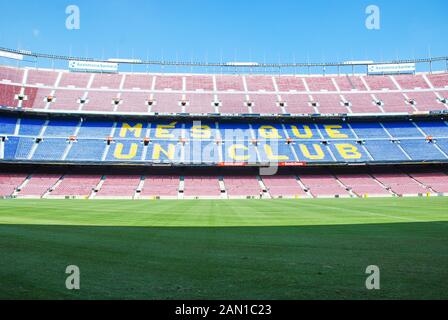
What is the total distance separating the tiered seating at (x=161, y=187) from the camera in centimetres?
4822

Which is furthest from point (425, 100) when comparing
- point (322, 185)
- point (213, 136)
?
point (213, 136)

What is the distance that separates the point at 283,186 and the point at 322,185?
602 centimetres

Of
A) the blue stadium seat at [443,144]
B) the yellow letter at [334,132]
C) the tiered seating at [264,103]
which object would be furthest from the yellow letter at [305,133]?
the blue stadium seat at [443,144]

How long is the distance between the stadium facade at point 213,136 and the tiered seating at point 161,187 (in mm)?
151

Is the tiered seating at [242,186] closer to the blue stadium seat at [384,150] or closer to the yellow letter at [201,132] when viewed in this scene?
the yellow letter at [201,132]

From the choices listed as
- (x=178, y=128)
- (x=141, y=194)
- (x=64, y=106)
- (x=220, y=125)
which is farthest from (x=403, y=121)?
(x=64, y=106)

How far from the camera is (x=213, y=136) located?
194 feet

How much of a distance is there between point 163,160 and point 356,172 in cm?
3177

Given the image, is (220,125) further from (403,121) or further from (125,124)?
(403,121)

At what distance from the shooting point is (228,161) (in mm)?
53500

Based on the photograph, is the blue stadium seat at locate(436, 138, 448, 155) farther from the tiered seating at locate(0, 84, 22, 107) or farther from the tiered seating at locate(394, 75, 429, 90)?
the tiered seating at locate(0, 84, 22, 107)

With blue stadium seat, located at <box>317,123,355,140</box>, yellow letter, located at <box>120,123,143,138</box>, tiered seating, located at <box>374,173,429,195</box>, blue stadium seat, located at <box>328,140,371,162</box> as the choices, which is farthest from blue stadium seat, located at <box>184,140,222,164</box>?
tiered seating, located at <box>374,173,429,195</box>

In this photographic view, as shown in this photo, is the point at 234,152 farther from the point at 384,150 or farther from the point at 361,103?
the point at 361,103
